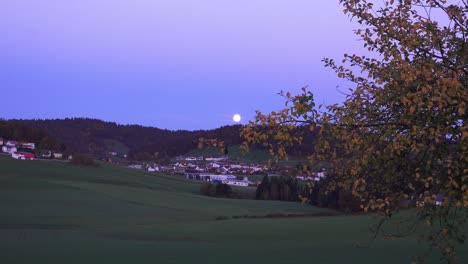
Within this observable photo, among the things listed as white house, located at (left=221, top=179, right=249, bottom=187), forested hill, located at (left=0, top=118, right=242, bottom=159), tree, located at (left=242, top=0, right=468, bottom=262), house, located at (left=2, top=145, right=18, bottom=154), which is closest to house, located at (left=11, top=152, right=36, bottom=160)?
house, located at (left=2, top=145, right=18, bottom=154)

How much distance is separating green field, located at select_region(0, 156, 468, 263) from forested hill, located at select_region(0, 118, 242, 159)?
2890 centimetres

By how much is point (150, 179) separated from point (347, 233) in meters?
51.1

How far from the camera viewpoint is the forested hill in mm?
114938

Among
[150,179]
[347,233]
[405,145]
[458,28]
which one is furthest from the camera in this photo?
[150,179]

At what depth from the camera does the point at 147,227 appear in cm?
4338

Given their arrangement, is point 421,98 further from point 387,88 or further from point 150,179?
point 150,179

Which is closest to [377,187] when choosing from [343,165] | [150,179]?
[343,165]

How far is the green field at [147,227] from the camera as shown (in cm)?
2514

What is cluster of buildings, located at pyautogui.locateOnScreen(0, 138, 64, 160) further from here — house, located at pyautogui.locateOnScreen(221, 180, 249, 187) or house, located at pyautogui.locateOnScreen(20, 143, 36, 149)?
house, located at pyautogui.locateOnScreen(221, 180, 249, 187)

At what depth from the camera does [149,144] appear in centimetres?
14975

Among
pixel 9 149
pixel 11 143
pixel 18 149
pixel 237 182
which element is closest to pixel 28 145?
pixel 11 143

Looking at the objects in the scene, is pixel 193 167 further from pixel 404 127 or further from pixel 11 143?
pixel 404 127

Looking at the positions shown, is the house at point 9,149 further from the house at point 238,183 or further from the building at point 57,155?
the house at point 238,183

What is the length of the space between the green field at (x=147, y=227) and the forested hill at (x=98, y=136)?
94.8ft
